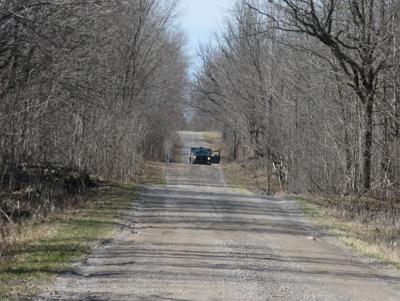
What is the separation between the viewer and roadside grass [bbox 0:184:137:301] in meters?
8.50

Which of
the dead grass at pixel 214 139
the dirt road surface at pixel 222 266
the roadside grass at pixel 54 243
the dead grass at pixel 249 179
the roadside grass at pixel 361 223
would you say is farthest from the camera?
the dead grass at pixel 214 139

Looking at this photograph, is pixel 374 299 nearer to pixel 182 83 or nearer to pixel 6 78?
pixel 6 78

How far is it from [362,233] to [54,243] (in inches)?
296

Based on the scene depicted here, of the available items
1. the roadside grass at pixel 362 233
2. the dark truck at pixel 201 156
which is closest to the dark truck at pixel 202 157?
the dark truck at pixel 201 156

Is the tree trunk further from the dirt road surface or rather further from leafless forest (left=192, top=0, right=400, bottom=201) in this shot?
the dirt road surface

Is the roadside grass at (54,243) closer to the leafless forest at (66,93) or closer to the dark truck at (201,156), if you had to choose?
the leafless forest at (66,93)

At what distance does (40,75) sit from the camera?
16.5 metres

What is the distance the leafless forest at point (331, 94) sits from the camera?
2142 centimetres

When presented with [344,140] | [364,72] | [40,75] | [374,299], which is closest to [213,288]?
[374,299]

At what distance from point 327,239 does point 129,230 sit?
4.21 m

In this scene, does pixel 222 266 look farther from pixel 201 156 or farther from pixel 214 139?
pixel 214 139

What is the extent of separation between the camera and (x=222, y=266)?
1029cm

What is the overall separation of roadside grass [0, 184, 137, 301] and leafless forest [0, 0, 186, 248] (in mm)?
872

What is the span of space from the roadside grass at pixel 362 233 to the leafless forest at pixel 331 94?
271cm
